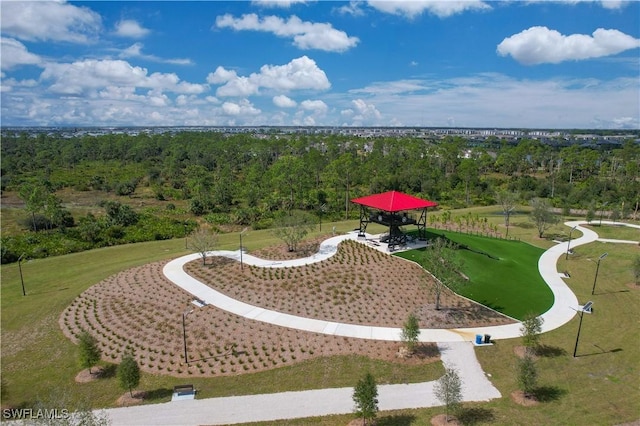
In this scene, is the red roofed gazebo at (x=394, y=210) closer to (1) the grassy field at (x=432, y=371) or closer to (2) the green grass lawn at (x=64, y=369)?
(1) the grassy field at (x=432, y=371)

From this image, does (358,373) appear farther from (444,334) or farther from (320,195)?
(320,195)

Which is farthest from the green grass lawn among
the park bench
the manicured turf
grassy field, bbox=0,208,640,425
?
the manicured turf

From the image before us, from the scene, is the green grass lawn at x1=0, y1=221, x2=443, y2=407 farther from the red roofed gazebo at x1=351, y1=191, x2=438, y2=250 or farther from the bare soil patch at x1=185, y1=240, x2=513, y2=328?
the red roofed gazebo at x1=351, y1=191, x2=438, y2=250

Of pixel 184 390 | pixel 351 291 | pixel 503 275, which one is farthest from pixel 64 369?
pixel 503 275

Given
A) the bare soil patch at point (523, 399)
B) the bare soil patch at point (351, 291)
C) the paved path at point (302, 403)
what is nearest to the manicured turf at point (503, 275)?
the bare soil patch at point (351, 291)

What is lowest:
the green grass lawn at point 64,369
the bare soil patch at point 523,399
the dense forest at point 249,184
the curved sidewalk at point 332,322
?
the green grass lawn at point 64,369

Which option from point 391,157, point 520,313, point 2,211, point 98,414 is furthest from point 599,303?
point 2,211

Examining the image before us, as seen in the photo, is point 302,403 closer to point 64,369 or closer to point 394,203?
point 64,369
